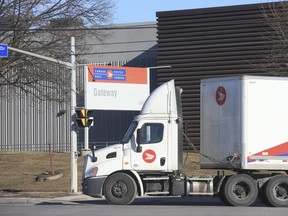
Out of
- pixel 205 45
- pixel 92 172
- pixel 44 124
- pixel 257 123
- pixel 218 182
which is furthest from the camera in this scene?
pixel 44 124

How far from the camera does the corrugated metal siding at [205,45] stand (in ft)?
125

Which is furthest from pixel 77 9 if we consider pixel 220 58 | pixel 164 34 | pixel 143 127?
pixel 143 127

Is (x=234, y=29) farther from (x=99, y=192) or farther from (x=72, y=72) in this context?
(x=99, y=192)

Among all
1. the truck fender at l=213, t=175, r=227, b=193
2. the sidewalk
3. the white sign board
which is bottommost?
the sidewalk

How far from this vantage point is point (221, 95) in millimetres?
19922

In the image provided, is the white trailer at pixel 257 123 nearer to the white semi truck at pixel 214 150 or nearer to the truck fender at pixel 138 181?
the white semi truck at pixel 214 150

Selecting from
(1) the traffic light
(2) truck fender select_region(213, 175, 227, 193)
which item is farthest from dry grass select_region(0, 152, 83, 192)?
(2) truck fender select_region(213, 175, 227, 193)

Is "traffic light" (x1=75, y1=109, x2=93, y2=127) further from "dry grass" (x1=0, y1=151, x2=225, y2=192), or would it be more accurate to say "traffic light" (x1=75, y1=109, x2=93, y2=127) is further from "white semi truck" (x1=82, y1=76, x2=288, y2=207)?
"white semi truck" (x1=82, y1=76, x2=288, y2=207)

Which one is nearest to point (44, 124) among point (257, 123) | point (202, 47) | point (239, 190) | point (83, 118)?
point (202, 47)

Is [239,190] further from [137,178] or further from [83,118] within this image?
[83,118]

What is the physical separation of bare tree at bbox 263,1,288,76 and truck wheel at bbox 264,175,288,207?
40.6ft

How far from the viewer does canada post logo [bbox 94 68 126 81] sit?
3084 centimetres

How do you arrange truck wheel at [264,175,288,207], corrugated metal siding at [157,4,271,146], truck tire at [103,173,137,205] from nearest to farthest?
1. truck wheel at [264,175,288,207]
2. truck tire at [103,173,137,205]
3. corrugated metal siding at [157,4,271,146]

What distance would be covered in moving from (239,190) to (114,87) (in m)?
13.5
